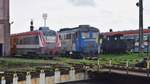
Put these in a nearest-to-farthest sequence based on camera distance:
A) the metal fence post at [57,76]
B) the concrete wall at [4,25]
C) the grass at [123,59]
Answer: the metal fence post at [57,76], the grass at [123,59], the concrete wall at [4,25]

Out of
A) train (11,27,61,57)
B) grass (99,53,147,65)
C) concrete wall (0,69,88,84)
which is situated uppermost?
train (11,27,61,57)

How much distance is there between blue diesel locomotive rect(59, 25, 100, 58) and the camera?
163 ft

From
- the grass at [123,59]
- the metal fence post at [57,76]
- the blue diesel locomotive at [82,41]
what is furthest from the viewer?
the blue diesel locomotive at [82,41]

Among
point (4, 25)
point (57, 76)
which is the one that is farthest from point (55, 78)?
point (4, 25)

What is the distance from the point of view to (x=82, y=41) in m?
49.6

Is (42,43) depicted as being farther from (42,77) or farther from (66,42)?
(42,77)

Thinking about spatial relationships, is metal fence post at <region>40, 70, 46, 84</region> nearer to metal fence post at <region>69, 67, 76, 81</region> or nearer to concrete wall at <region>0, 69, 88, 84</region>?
concrete wall at <region>0, 69, 88, 84</region>

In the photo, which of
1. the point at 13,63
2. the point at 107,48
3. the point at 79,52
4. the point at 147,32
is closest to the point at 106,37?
the point at 107,48

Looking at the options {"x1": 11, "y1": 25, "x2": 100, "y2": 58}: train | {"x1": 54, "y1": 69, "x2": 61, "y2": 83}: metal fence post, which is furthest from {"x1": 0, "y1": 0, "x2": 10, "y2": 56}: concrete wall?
{"x1": 54, "y1": 69, "x2": 61, "y2": 83}: metal fence post

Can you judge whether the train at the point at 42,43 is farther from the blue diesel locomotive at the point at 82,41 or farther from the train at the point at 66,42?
the blue diesel locomotive at the point at 82,41

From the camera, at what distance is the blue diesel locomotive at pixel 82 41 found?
4953 centimetres

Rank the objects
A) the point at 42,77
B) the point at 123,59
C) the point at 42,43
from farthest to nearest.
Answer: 1. the point at 42,43
2. the point at 123,59
3. the point at 42,77

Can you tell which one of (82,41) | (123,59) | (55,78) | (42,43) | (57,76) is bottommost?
(55,78)

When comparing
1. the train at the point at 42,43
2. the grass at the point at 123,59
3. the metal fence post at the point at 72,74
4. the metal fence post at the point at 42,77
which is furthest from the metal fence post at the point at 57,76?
the train at the point at 42,43
